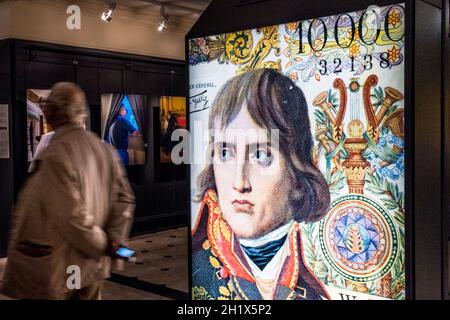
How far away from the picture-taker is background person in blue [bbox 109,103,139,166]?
7703 millimetres

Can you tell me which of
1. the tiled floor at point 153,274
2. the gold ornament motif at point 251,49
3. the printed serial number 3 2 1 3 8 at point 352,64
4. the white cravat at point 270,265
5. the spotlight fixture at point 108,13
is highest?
the spotlight fixture at point 108,13

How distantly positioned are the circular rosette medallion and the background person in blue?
5.09 m

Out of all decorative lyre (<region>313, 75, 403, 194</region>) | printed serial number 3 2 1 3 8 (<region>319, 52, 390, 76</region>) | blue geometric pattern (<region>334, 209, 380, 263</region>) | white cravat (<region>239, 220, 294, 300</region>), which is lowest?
white cravat (<region>239, 220, 294, 300</region>)

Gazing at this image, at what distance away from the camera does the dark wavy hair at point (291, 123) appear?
3.24 m

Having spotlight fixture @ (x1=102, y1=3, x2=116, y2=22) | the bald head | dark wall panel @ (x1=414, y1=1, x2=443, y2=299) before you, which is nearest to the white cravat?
dark wall panel @ (x1=414, y1=1, x2=443, y2=299)

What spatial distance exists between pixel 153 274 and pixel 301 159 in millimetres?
2904

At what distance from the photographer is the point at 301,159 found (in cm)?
328

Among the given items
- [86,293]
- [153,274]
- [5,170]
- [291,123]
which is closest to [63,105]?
[86,293]

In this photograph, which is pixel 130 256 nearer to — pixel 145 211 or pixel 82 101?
pixel 82 101

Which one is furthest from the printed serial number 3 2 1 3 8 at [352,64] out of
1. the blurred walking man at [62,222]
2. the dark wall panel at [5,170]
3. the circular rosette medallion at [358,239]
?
the dark wall panel at [5,170]

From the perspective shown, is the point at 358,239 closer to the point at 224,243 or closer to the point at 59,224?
the point at 224,243

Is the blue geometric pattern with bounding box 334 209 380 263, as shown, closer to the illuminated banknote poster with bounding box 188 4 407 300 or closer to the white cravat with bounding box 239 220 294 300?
the illuminated banknote poster with bounding box 188 4 407 300

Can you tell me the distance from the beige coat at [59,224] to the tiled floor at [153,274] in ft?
7.84

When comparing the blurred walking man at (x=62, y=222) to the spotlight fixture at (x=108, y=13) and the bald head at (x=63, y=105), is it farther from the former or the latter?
the spotlight fixture at (x=108, y=13)
